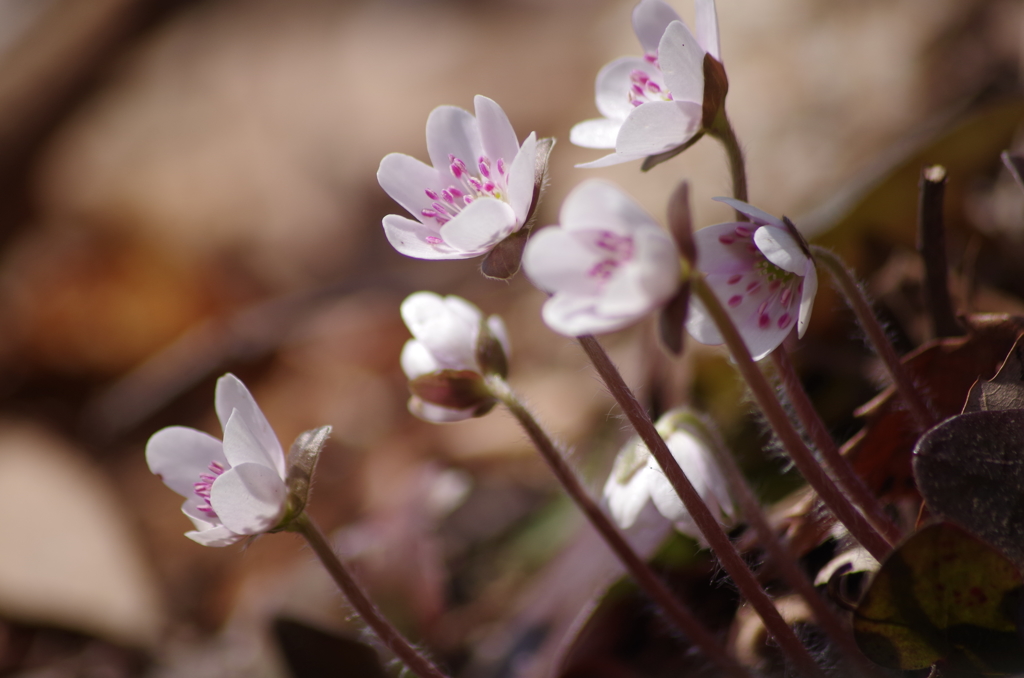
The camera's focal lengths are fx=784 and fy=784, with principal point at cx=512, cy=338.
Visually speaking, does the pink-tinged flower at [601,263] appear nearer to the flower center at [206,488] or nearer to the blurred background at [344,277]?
the blurred background at [344,277]

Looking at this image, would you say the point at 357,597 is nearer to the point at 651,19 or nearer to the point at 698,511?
the point at 698,511

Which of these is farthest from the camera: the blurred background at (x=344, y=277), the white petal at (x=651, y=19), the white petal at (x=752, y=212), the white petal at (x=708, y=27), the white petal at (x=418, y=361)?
the blurred background at (x=344, y=277)

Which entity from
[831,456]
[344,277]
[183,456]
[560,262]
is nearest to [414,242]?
[560,262]

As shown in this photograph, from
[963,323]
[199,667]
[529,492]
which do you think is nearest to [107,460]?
[199,667]

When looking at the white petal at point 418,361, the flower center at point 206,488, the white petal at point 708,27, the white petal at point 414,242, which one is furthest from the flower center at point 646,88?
the flower center at point 206,488

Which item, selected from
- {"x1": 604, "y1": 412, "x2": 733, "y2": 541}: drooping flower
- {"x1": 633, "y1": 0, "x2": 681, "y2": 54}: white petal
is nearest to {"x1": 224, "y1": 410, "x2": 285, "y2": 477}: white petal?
{"x1": 604, "y1": 412, "x2": 733, "y2": 541}: drooping flower

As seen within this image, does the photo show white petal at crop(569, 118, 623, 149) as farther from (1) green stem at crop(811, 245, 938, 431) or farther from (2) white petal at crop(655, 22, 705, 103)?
(1) green stem at crop(811, 245, 938, 431)
